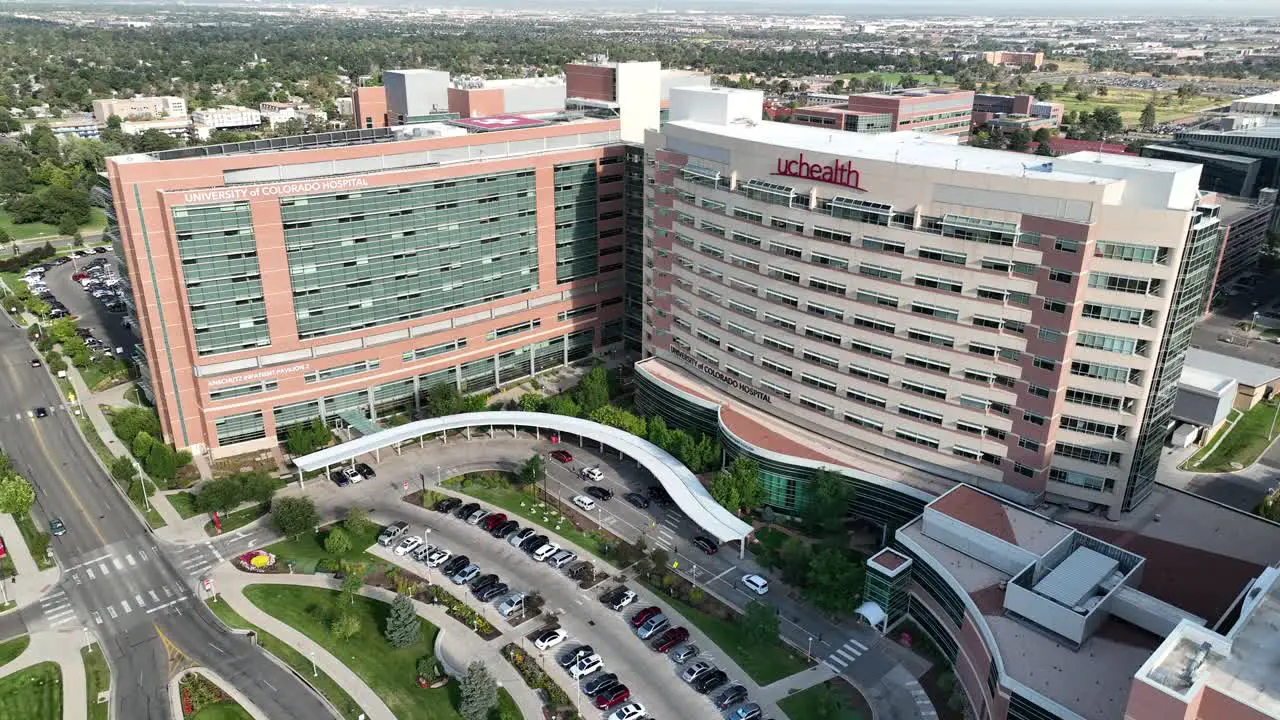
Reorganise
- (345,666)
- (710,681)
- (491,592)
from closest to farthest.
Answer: (710,681), (345,666), (491,592)

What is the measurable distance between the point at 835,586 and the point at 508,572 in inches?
1244

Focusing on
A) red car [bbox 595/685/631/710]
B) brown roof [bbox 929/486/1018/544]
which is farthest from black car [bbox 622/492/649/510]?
brown roof [bbox 929/486/1018/544]

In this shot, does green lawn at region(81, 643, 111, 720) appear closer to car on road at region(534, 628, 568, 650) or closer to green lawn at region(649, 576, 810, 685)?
car on road at region(534, 628, 568, 650)

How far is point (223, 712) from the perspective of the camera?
224ft

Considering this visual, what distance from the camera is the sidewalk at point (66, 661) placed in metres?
68.6

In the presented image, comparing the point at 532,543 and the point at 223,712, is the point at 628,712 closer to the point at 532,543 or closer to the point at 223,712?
the point at 532,543

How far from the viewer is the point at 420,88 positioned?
153 meters

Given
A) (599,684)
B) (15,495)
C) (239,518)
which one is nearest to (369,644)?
(599,684)

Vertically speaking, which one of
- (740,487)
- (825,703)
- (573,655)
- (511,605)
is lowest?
(573,655)

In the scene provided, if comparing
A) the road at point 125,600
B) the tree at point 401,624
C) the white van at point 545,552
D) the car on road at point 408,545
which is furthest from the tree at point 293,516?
the white van at point 545,552

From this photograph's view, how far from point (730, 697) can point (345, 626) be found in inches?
1344

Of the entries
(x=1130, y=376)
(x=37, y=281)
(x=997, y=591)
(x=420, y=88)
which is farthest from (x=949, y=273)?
(x=37, y=281)

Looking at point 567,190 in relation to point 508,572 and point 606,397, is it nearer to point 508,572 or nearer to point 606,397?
point 606,397

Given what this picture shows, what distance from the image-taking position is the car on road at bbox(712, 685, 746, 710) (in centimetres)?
6750
